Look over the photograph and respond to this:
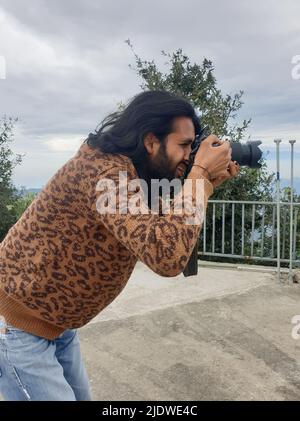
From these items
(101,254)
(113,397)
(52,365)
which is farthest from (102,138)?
(113,397)

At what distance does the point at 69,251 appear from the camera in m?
1.44

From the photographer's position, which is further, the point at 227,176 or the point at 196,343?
the point at 196,343

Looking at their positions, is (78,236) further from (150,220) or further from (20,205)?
(20,205)

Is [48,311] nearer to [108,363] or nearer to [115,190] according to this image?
[115,190]

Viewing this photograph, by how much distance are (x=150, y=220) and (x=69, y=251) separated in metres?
0.36

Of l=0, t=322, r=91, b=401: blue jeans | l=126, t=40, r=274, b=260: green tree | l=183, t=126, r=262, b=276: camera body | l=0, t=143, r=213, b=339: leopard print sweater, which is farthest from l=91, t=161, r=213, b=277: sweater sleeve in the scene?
l=126, t=40, r=274, b=260: green tree

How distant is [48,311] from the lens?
1508 millimetres

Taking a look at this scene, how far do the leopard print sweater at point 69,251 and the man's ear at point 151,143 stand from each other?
0.11m

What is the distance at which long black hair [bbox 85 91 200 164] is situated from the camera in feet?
4.58

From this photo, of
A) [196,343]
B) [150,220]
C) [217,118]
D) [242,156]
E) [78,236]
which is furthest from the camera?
[217,118]

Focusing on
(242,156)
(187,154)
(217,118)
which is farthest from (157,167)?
(217,118)

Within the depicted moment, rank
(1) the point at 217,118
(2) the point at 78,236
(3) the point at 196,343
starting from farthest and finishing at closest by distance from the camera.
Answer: (1) the point at 217,118
(3) the point at 196,343
(2) the point at 78,236
